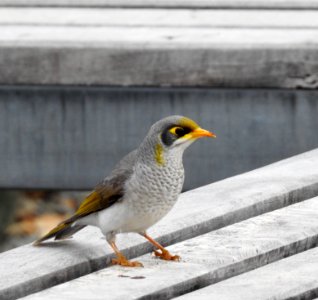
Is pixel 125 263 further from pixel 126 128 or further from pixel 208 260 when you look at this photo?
pixel 126 128

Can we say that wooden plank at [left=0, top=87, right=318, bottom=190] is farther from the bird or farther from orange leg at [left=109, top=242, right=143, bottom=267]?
orange leg at [left=109, top=242, right=143, bottom=267]

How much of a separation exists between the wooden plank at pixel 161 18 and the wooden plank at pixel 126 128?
1.05 meters

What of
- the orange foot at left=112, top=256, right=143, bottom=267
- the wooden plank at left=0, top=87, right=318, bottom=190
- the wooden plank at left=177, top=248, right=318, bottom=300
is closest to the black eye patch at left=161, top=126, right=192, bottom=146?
the orange foot at left=112, top=256, right=143, bottom=267

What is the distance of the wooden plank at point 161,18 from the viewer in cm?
845

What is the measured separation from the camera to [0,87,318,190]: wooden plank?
7.40 metres

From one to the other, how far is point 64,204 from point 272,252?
7878mm

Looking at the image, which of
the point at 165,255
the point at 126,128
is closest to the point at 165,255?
the point at 165,255

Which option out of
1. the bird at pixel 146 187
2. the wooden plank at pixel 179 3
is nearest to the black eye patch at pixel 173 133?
the bird at pixel 146 187

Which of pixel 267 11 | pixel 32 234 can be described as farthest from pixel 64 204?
pixel 267 11

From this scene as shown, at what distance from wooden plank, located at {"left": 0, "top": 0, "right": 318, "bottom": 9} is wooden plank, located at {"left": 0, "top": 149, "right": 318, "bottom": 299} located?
9.39 feet

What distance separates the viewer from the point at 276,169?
20.3ft

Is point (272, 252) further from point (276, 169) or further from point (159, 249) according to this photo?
point (276, 169)

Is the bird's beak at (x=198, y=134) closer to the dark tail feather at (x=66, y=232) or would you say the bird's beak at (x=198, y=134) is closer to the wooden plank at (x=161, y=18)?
the dark tail feather at (x=66, y=232)

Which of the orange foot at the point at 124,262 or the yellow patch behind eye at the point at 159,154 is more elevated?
the yellow patch behind eye at the point at 159,154
